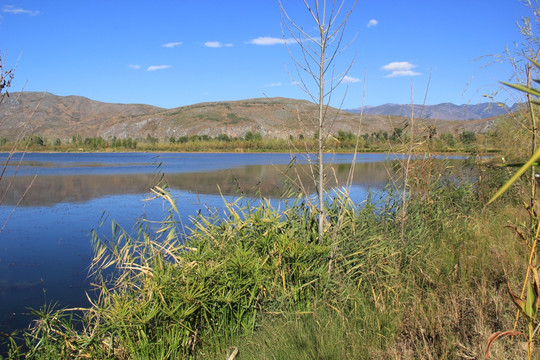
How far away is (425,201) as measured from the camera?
20.4ft

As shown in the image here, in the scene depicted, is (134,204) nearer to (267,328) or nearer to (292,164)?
(292,164)

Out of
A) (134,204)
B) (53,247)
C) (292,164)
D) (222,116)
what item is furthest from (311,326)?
(222,116)

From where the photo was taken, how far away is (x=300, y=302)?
11.9 ft

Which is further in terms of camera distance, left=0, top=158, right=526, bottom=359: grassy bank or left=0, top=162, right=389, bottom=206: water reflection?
left=0, top=162, right=389, bottom=206: water reflection

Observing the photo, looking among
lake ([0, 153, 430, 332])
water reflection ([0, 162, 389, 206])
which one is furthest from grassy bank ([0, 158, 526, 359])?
water reflection ([0, 162, 389, 206])

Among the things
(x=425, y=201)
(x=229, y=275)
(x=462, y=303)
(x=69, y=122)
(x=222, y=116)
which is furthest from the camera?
(x=69, y=122)

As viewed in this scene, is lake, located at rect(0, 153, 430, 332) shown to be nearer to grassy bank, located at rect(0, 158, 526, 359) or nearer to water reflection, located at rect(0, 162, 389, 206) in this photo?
water reflection, located at rect(0, 162, 389, 206)

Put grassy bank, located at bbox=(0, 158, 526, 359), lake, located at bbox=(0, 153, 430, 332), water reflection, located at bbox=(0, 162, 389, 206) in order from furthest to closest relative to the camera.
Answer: water reflection, located at bbox=(0, 162, 389, 206) < lake, located at bbox=(0, 153, 430, 332) < grassy bank, located at bbox=(0, 158, 526, 359)

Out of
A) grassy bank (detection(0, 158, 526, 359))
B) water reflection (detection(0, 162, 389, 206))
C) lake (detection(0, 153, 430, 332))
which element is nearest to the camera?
grassy bank (detection(0, 158, 526, 359))

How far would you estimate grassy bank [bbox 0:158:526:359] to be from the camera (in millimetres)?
2775

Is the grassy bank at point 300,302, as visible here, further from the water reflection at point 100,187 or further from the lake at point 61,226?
the water reflection at point 100,187

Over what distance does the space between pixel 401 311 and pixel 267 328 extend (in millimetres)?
1069

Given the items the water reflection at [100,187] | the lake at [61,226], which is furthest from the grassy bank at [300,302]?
the water reflection at [100,187]

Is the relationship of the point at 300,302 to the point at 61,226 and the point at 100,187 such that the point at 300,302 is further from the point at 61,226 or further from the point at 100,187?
the point at 100,187
